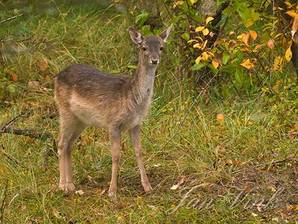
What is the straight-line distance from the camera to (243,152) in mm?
8078

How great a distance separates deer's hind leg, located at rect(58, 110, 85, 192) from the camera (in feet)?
25.6

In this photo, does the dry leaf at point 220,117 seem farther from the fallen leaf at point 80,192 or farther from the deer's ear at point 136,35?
the fallen leaf at point 80,192

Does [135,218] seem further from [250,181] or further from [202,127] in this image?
[202,127]

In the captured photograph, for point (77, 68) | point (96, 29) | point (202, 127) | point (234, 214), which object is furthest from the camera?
point (96, 29)

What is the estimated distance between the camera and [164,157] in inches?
325

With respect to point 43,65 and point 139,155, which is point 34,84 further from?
point 139,155

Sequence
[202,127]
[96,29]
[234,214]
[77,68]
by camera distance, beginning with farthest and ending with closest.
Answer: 1. [96,29]
2. [202,127]
3. [77,68]
4. [234,214]

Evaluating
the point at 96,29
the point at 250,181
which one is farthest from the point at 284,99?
the point at 96,29

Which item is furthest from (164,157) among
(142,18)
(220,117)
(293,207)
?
(142,18)

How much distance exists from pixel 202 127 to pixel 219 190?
1.41 m

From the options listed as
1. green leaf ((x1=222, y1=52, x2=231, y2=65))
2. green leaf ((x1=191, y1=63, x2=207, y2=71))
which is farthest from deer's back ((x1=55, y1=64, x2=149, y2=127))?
green leaf ((x1=191, y1=63, x2=207, y2=71))

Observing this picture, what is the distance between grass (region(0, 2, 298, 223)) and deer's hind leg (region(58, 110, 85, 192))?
0.52 feet

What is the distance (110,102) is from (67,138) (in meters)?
0.70

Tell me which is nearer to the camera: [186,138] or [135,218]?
[135,218]
